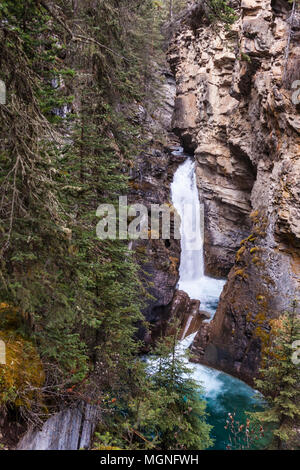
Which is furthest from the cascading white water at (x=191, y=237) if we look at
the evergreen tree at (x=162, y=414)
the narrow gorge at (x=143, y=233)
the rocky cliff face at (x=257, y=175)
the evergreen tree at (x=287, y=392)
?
the evergreen tree at (x=162, y=414)

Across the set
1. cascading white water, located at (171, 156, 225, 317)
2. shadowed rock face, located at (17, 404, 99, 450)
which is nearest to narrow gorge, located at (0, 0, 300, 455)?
shadowed rock face, located at (17, 404, 99, 450)

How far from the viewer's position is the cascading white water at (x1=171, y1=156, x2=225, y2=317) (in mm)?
20297

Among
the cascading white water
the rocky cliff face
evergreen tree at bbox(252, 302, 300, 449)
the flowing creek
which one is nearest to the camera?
evergreen tree at bbox(252, 302, 300, 449)

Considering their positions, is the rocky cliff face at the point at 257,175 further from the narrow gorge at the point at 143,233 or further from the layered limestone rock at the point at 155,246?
the layered limestone rock at the point at 155,246

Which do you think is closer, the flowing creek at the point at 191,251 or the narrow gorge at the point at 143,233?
the narrow gorge at the point at 143,233

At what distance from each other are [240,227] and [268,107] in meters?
9.77

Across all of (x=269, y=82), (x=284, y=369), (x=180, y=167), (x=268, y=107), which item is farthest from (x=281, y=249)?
(x=180, y=167)

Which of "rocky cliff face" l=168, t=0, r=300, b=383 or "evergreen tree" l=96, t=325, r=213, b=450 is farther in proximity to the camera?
"rocky cliff face" l=168, t=0, r=300, b=383

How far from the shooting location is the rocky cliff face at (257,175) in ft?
36.9

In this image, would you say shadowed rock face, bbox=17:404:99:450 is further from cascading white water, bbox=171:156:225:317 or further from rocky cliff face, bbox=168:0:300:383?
cascading white water, bbox=171:156:225:317

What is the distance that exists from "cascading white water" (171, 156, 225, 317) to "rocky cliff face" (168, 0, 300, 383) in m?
2.43

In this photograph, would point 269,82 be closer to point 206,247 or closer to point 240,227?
point 240,227

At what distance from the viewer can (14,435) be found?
3.97 m

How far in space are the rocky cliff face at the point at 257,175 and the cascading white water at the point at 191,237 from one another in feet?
7.97
